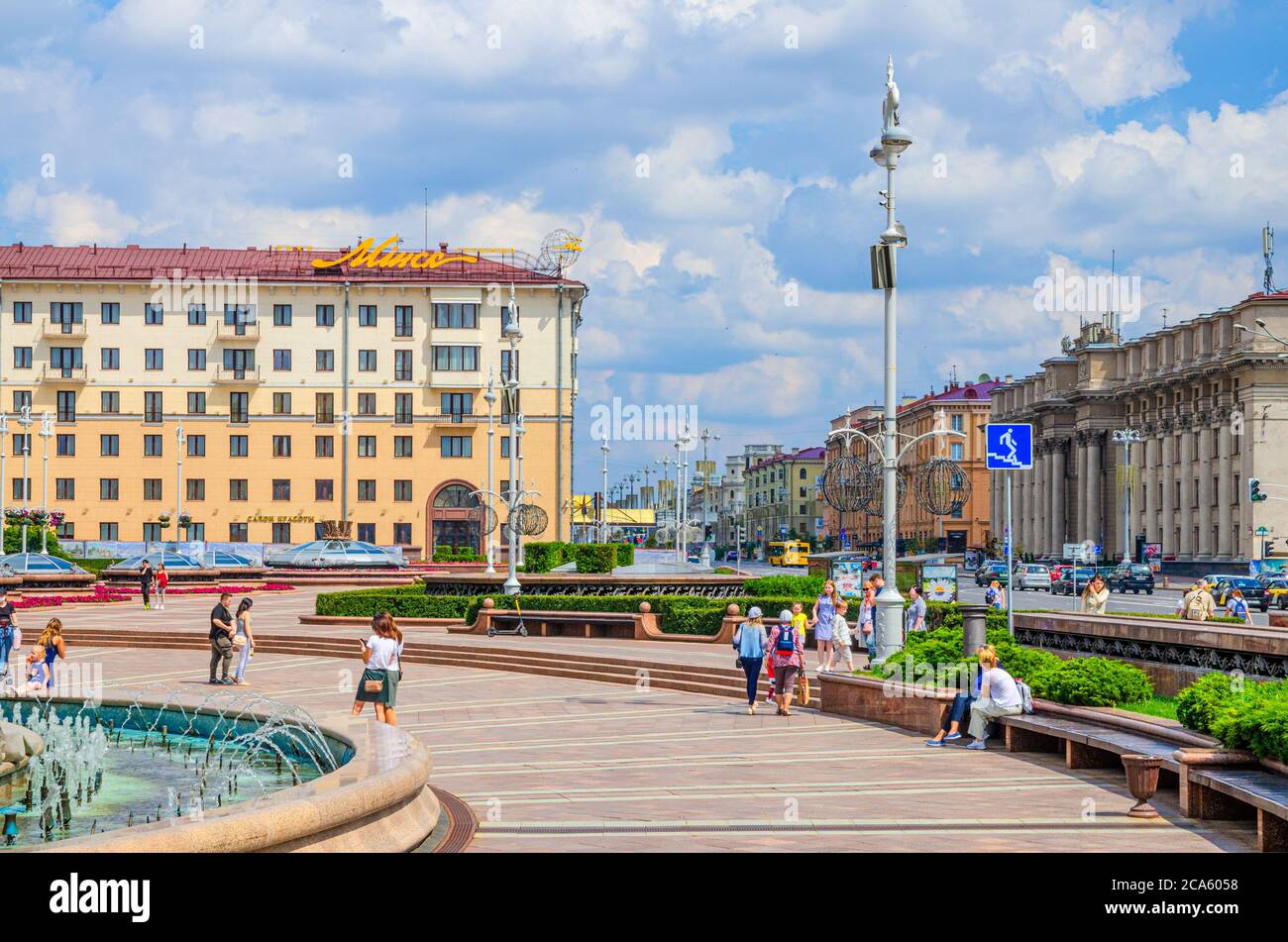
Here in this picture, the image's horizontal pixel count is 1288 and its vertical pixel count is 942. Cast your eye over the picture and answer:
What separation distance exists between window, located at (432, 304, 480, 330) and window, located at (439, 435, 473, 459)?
6.00 m

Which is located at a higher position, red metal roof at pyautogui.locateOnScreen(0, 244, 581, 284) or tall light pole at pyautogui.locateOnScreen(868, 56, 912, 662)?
red metal roof at pyautogui.locateOnScreen(0, 244, 581, 284)

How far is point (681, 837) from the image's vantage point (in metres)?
11.0

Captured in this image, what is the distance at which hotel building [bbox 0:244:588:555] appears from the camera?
7719 cm

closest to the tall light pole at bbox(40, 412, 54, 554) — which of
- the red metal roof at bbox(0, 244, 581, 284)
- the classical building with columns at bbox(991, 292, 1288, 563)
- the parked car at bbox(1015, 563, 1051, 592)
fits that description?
the red metal roof at bbox(0, 244, 581, 284)

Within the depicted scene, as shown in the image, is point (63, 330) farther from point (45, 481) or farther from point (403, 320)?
point (403, 320)

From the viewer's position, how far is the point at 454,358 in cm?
7819

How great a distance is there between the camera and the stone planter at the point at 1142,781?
39.7ft

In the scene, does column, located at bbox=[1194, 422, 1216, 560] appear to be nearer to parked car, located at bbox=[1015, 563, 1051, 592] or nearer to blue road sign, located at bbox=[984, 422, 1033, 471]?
parked car, located at bbox=[1015, 563, 1051, 592]

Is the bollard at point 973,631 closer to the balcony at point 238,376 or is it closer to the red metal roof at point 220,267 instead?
the red metal roof at point 220,267

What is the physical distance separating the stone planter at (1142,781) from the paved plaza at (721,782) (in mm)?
171
